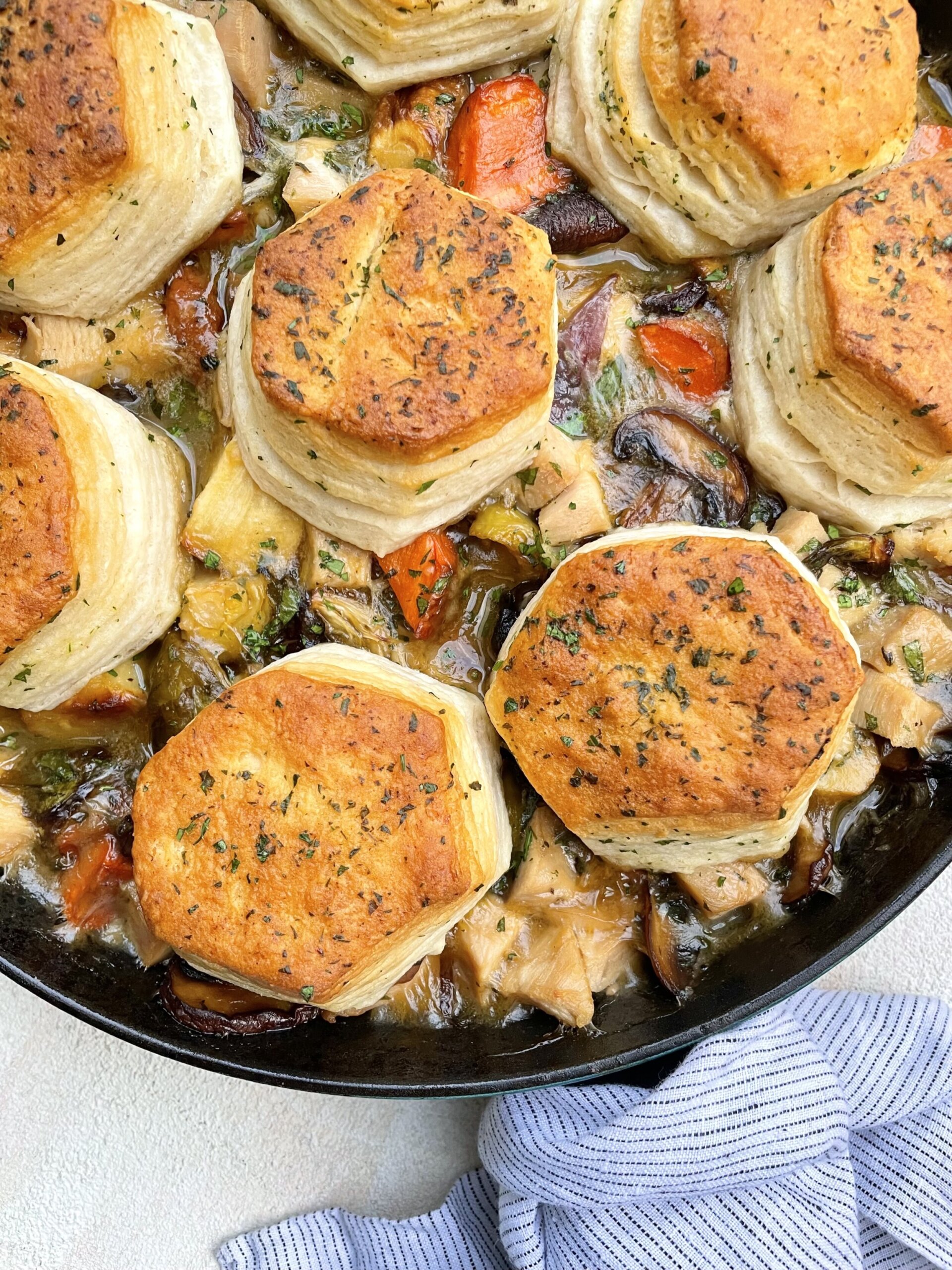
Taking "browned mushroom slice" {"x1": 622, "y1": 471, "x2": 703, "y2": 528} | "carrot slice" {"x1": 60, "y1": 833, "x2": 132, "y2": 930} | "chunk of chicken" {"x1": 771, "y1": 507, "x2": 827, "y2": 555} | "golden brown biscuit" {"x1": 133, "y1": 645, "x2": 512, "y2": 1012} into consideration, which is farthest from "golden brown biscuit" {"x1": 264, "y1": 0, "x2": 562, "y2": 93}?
"carrot slice" {"x1": 60, "y1": 833, "x2": 132, "y2": 930}

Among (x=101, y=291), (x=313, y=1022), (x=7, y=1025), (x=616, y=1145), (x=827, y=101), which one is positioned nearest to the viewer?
(x=827, y=101)

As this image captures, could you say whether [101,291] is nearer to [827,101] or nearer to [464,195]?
[464,195]

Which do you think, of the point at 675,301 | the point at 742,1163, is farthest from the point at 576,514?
the point at 742,1163

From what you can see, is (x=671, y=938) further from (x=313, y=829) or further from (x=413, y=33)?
(x=413, y=33)

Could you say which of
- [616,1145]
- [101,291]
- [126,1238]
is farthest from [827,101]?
[126,1238]

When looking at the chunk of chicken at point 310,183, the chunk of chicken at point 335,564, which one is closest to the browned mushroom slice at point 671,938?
the chunk of chicken at point 335,564

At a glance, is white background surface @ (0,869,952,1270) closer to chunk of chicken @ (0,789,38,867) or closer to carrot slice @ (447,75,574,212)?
chunk of chicken @ (0,789,38,867)
